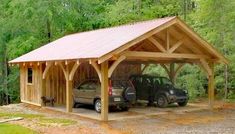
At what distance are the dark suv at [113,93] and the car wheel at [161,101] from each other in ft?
7.01

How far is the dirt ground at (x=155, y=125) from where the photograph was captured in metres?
12.9

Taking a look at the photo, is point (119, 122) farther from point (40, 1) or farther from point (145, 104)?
point (40, 1)

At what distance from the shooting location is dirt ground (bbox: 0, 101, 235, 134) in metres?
12.9

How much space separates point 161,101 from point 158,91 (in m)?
0.52

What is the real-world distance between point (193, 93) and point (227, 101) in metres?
2.02

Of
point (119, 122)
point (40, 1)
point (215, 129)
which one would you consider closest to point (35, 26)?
point (40, 1)

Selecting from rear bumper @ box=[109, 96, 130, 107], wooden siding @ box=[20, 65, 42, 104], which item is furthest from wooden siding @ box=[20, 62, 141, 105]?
rear bumper @ box=[109, 96, 130, 107]

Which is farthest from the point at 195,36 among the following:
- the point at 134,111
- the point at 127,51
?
the point at 134,111

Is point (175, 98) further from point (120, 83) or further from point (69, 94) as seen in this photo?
point (69, 94)

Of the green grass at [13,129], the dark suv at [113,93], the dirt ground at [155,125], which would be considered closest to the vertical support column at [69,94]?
the dirt ground at [155,125]

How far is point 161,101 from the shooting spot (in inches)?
765

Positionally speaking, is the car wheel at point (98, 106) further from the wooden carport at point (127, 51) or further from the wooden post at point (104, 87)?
the wooden post at point (104, 87)

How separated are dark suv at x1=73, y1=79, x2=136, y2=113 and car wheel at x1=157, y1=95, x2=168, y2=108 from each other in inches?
84.1

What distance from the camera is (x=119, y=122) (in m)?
14.8
